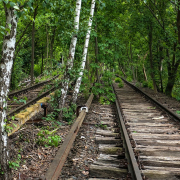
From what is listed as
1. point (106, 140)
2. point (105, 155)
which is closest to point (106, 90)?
point (106, 140)

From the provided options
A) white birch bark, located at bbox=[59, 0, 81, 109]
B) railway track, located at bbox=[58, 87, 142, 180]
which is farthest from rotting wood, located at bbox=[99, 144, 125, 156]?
white birch bark, located at bbox=[59, 0, 81, 109]

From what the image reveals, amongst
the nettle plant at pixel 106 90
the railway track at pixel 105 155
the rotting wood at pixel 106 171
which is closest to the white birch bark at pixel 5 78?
the railway track at pixel 105 155

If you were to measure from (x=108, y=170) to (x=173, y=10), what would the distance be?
11.8 meters

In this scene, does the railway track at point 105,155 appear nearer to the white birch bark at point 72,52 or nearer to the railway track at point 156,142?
the railway track at point 156,142

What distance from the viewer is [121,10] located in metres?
13.5

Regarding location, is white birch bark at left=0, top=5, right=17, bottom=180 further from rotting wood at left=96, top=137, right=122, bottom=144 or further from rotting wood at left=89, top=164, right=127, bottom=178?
rotting wood at left=96, top=137, right=122, bottom=144

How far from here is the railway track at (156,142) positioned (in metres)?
3.73

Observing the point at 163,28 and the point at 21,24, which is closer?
the point at 163,28

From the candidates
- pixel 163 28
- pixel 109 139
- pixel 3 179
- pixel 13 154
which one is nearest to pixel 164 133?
pixel 109 139

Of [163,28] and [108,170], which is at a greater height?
[163,28]

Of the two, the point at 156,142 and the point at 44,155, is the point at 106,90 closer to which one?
the point at 156,142

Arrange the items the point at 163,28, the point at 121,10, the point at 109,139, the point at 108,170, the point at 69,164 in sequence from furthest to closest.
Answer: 1. the point at 121,10
2. the point at 163,28
3. the point at 109,139
4. the point at 69,164
5. the point at 108,170

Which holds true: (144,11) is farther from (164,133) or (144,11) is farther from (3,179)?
(3,179)

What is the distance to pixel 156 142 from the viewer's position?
5.13 meters
